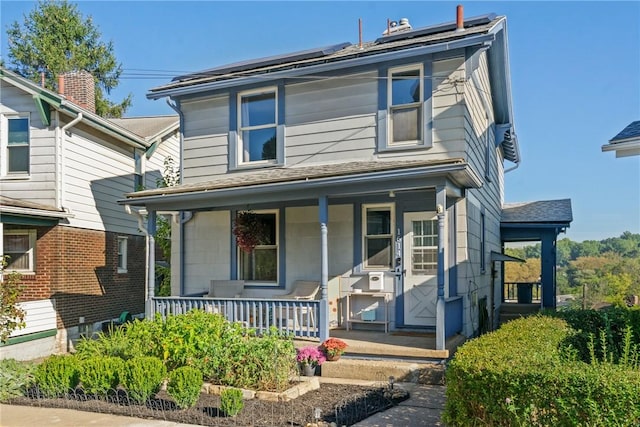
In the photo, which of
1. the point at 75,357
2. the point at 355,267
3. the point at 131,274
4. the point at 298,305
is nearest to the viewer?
the point at 75,357

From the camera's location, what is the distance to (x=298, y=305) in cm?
927

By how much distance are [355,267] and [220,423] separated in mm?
5080

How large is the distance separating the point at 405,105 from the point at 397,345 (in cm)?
449

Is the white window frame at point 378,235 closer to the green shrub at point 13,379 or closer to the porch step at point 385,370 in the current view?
the porch step at point 385,370

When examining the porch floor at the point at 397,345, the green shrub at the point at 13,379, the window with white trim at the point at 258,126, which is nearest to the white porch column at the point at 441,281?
the porch floor at the point at 397,345

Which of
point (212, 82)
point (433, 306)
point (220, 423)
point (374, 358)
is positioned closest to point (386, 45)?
point (212, 82)

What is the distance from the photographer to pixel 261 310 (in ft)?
31.3

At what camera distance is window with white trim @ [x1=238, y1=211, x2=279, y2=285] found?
11312 millimetres

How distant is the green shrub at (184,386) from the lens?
621cm

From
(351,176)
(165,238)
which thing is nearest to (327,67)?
(351,176)

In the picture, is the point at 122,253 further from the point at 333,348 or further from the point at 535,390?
the point at 535,390

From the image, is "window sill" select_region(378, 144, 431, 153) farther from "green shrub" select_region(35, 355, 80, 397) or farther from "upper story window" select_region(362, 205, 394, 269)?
"green shrub" select_region(35, 355, 80, 397)

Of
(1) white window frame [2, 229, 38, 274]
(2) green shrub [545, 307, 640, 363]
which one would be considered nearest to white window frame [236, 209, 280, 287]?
(1) white window frame [2, 229, 38, 274]

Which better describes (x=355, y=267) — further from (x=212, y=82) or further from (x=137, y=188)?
(x=137, y=188)
